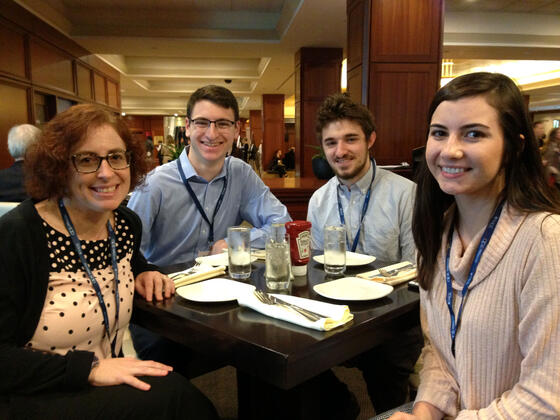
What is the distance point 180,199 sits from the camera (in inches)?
82.9

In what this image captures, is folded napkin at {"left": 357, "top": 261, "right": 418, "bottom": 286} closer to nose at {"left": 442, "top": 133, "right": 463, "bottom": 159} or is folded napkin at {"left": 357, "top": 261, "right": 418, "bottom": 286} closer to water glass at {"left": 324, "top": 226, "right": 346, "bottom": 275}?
water glass at {"left": 324, "top": 226, "right": 346, "bottom": 275}

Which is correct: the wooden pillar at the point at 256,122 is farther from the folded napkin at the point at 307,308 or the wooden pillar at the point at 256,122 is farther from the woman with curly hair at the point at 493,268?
the woman with curly hair at the point at 493,268

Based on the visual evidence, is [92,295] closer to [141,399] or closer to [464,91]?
[141,399]

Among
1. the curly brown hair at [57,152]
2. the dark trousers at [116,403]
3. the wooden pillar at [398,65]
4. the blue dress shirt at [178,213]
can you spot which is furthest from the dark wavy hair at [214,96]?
the wooden pillar at [398,65]

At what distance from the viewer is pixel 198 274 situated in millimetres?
1407

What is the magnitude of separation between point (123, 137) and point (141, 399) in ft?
2.45

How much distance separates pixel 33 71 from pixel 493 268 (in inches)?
252

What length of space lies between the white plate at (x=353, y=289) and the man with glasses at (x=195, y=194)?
800mm

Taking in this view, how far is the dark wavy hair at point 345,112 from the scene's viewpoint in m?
2.07

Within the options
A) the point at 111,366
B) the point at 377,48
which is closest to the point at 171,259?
the point at 111,366

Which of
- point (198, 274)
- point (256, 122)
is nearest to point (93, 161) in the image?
point (198, 274)

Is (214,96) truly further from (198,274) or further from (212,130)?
(198,274)

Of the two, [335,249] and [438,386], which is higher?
[335,249]

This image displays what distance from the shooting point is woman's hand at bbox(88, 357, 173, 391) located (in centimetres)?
102
